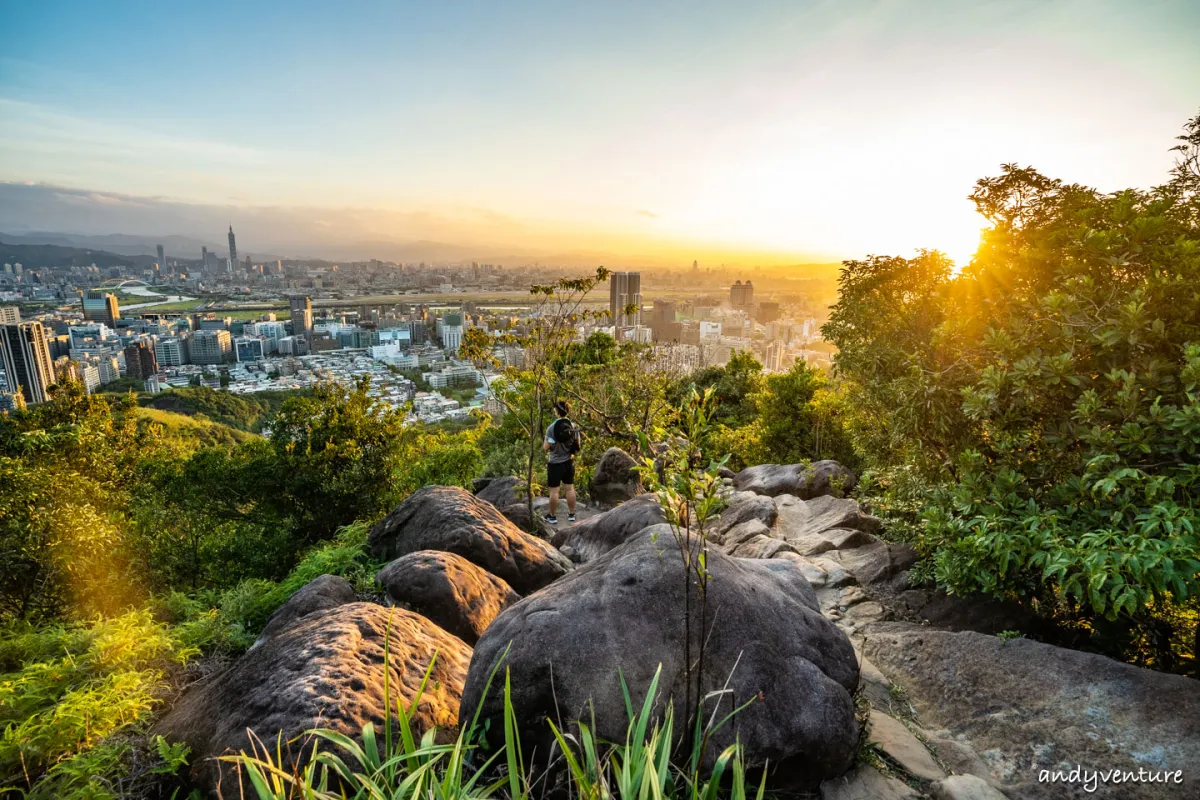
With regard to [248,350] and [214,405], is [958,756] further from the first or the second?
[248,350]

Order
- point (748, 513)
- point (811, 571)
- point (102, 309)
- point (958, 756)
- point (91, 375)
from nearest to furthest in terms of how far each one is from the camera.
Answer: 1. point (958, 756)
2. point (811, 571)
3. point (748, 513)
4. point (91, 375)
5. point (102, 309)

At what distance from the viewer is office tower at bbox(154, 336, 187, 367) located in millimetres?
83750

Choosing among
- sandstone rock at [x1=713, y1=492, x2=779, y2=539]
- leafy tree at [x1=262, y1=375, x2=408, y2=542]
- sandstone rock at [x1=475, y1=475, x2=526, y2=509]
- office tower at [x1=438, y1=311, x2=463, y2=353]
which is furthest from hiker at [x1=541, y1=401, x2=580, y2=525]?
office tower at [x1=438, y1=311, x2=463, y2=353]

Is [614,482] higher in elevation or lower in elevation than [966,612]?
lower

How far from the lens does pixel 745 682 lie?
10.6 feet

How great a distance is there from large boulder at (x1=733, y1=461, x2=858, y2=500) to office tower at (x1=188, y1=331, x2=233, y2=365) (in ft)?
329

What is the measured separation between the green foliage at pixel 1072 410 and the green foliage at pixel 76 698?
5.49m

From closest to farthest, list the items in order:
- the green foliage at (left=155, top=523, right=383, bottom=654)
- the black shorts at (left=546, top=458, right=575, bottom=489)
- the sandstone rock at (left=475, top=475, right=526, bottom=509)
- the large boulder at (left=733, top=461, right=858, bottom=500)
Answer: the green foliage at (left=155, top=523, right=383, bottom=654) < the black shorts at (left=546, top=458, right=575, bottom=489) < the sandstone rock at (left=475, top=475, right=526, bottom=509) < the large boulder at (left=733, top=461, right=858, bottom=500)

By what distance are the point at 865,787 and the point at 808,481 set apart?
25.7ft

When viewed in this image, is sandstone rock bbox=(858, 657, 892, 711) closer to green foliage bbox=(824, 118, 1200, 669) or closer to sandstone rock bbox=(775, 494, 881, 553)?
green foliage bbox=(824, 118, 1200, 669)

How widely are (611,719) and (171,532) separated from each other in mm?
10917

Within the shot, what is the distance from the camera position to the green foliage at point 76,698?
2.60 meters

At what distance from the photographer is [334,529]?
9.99m

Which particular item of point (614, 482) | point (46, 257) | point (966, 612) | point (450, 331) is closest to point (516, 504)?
point (614, 482)
